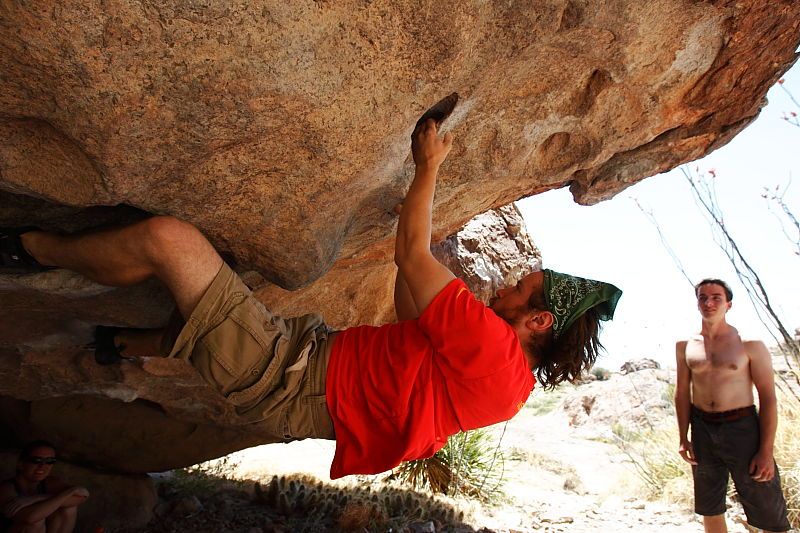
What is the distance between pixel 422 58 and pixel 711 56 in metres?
1.53

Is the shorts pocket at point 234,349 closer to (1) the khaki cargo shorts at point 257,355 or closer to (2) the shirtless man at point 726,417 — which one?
(1) the khaki cargo shorts at point 257,355

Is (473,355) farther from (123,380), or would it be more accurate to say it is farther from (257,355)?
(123,380)

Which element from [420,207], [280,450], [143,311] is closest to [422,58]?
[420,207]

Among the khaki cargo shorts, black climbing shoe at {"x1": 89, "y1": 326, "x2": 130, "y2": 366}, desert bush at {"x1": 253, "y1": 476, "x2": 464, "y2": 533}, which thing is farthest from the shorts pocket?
desert bush at {"x1": 253, "y1": 476, "x2": 464, "y2": 533}

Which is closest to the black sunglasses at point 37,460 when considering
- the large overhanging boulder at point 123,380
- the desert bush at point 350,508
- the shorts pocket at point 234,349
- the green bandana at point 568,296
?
the large overhanging boulder at point 123,380

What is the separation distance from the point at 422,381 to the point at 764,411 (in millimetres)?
2733

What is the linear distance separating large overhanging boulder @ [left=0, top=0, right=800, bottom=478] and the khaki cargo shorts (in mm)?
339

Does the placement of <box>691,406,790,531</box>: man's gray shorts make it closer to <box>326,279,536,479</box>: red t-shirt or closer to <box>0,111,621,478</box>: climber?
<box>0,111,621,478</box>: climber

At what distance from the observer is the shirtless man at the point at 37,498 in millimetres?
3754

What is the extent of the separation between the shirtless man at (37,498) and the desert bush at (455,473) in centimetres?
317

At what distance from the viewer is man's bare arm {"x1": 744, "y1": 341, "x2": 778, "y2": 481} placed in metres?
3.93

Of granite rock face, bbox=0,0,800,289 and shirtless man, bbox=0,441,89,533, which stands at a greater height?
granite rock face, bbox=0,0,800,289

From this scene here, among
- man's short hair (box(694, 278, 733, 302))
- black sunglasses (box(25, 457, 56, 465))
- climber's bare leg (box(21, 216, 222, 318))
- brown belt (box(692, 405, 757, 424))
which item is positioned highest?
man's short hair (box(694, 278, 733, 302))

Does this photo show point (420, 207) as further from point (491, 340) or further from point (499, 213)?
point (499, 213)
